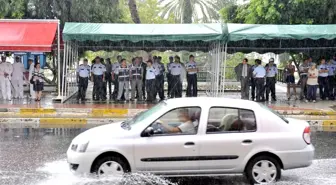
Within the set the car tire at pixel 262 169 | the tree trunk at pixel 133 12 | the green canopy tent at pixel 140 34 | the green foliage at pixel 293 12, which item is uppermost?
the tree trunk at pixel 133 12

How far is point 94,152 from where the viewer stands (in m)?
7.25

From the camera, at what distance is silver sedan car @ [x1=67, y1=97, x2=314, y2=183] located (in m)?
7.23

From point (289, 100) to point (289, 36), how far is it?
3239 mm

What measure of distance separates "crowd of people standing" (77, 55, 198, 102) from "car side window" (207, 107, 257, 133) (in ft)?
36.3

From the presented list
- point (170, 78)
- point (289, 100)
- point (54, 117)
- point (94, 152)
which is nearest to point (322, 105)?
point (289, 100)

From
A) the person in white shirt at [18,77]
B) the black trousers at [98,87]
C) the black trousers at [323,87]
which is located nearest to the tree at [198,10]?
the black trousers at [323,87]

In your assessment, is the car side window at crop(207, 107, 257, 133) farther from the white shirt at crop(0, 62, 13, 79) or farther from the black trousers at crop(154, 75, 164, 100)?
the white shirt at crop(0, 62, 13, 79)

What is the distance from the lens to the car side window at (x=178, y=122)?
7352 millimetres

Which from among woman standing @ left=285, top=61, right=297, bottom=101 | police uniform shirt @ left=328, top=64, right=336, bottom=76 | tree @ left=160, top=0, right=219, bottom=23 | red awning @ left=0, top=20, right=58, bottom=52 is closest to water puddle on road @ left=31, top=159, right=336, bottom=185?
red awning @ left=0, top=20, right=58, bottom=52

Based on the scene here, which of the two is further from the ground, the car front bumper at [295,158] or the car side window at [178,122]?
the car side window at [178,122]

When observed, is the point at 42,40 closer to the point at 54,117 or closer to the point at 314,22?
the point at 54,117

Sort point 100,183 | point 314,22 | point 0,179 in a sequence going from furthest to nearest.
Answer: point 314,22
point 0,179
point 100,183

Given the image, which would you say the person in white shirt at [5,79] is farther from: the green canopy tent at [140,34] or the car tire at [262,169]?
the car tire at [262,169]

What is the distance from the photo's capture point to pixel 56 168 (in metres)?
8.70
